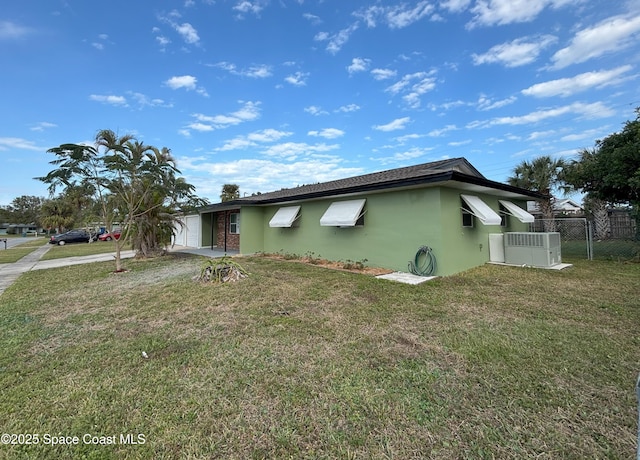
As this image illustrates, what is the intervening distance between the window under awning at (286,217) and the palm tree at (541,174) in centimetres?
1948

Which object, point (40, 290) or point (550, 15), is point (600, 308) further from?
point (40, 290)

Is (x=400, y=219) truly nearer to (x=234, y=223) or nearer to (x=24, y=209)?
(x=234, y=223)

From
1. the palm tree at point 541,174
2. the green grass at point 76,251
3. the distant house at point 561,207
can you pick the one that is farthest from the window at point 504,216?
the green grass at point 76,251

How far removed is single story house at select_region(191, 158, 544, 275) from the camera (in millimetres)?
8805

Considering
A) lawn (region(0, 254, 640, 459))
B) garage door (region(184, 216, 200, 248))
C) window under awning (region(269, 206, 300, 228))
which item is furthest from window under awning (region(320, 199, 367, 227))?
garage door (region(184, 216, 200, 248))

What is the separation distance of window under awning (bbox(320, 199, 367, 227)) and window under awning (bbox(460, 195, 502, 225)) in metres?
3.74

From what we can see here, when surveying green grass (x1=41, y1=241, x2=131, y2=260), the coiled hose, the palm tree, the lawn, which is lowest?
the lawn

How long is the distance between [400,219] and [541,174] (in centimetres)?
1850

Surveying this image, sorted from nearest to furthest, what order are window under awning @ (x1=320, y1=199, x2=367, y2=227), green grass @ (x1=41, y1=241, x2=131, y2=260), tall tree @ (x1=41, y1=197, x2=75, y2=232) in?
window under awning @ (x1=320, y1=199, x2=367, y2=227)
green grass @ (x1=41, y1=241, x2=131, y2=260)
tall tree @ (x1=41, y1=197, x2=75, y2=232)

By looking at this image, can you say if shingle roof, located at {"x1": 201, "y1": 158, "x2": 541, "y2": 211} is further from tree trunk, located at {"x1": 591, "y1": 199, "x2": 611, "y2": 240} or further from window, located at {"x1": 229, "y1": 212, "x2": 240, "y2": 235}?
tree trunk, located at {"x1": 591, "y1": 199, "x2": 611, "y2": 240}

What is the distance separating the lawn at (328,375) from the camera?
228cm

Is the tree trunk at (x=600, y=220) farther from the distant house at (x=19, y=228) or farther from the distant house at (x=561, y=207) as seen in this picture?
the distant house at (x=19, y=228)

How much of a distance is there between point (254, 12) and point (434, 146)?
14.6 m

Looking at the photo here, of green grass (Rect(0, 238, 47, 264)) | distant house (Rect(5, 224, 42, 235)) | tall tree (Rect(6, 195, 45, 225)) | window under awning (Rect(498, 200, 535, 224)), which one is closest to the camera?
window under awning (Rect(498, 200, 535, 224))
